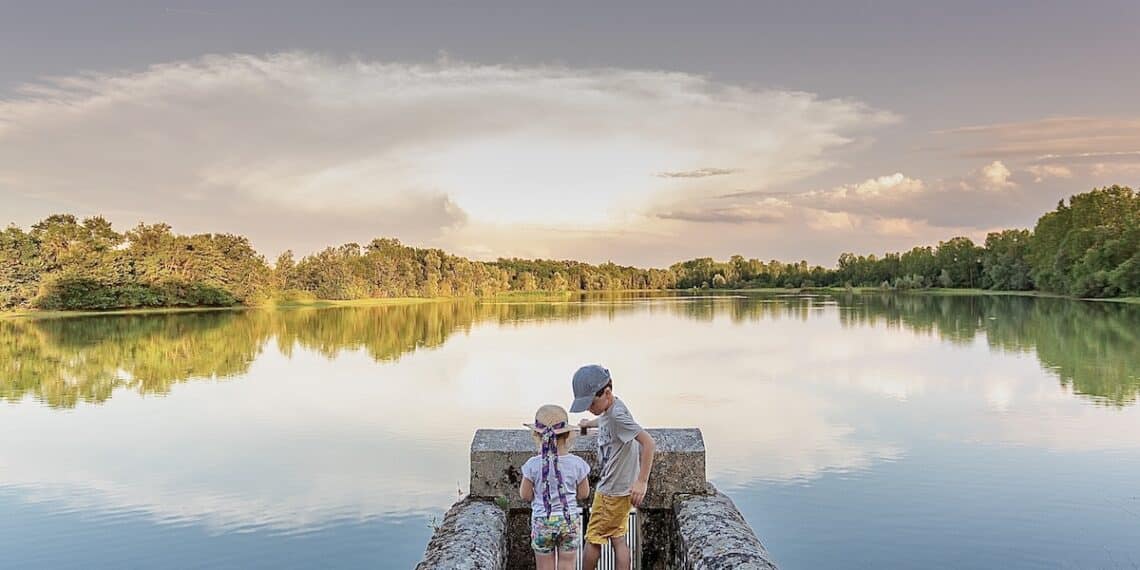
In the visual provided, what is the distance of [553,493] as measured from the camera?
4.30m

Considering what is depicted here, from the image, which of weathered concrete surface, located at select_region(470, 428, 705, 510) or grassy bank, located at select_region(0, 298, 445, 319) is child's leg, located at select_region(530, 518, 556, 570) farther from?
grassy bank, located at select_region(0, 298, 445, 319)

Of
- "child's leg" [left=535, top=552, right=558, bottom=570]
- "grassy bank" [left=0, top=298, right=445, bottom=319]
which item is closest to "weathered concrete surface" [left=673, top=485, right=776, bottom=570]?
"child's leg" [left=535, top=552, right=558, bottom=570]

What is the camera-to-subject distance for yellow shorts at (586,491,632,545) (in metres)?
4.41

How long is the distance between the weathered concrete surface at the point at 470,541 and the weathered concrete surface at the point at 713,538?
107 cm

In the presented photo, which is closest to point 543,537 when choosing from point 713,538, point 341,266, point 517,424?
point 713,538

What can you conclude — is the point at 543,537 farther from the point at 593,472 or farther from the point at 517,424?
the point at 517,424

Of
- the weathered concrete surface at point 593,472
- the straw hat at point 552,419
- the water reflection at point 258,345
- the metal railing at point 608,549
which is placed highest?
the straw hat at point 552,419

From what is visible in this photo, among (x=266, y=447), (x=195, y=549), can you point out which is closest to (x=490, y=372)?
(x=266, y=447)

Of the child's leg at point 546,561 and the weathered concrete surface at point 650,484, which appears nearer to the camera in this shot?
the child's leg at point 546,561

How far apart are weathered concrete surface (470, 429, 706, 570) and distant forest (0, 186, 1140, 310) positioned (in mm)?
64002

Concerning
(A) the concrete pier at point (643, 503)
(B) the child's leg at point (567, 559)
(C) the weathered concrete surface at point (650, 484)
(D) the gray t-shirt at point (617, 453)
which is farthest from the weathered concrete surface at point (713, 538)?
(B) the child's leg at point (567, 559)

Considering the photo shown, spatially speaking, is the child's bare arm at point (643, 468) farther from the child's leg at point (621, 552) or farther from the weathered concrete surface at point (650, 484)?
the weathered concrete surface at point (650, 484)

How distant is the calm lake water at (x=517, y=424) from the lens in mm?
8008

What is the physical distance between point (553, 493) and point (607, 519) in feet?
1.23
